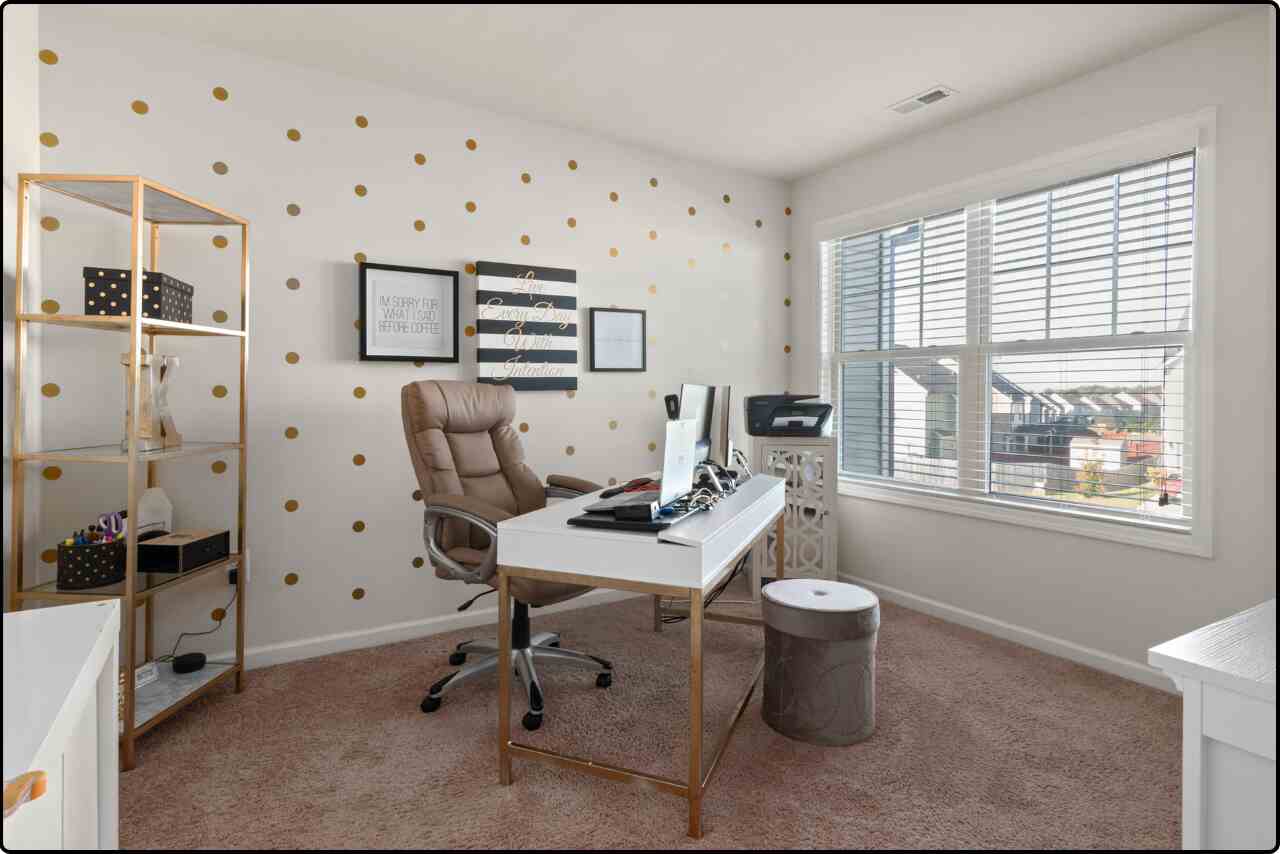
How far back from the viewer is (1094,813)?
1.79m

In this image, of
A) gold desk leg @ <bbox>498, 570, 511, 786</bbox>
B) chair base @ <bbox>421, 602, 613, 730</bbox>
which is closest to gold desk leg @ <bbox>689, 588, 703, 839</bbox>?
gold desk leg @ <bbox>498, 570, 511, 786</bbox>

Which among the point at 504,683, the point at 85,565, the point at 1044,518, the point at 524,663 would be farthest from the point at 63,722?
the point at 1044,518

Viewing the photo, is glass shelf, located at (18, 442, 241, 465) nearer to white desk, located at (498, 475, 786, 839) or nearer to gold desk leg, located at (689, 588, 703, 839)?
white desk, located at (498, 475, 786, 839)

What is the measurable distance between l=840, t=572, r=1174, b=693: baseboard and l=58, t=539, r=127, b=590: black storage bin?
3.33 m

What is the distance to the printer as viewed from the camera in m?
3.58

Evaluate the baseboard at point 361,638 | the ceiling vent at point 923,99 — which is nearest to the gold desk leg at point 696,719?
the baseboard at point 361,638

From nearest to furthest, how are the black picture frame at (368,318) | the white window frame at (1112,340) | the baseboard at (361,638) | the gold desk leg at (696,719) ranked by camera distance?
the gold desk leg at (696,719) < the white window frame at (1112,340) < the baseboard at (361,638) < the black picture frame at (368,318)

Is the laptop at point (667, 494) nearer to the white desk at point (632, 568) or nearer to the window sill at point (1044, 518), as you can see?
the white desk at point (632, 568)

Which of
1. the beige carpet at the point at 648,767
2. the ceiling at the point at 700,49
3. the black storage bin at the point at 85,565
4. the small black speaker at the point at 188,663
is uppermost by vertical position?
the ceiling at the point at 700,49

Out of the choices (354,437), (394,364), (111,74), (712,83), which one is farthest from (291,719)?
(712,83)

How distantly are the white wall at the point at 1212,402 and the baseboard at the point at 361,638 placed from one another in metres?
1.98

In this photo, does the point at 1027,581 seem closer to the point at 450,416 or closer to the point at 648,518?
the point at 648,518

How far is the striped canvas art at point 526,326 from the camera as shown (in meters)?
3.18

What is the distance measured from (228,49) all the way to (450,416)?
165 cm
